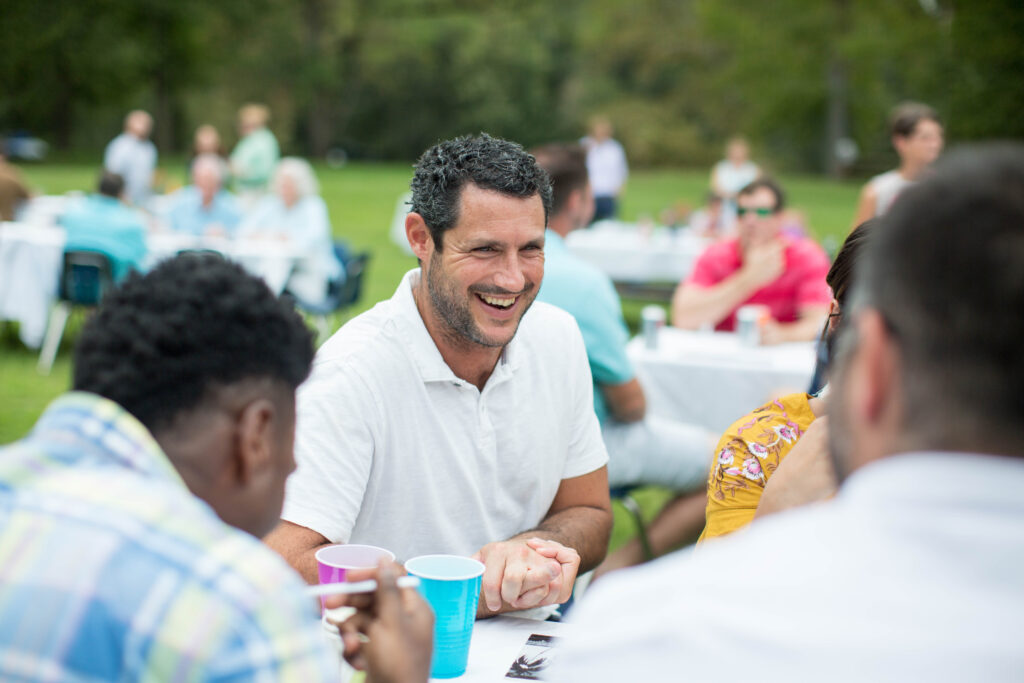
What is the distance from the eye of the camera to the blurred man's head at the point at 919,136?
18.4ft

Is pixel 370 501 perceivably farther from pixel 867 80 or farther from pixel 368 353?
pixel 867 80

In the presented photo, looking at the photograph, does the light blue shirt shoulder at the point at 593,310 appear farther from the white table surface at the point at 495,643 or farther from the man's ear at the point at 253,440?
the man's ear at the point at 253,440

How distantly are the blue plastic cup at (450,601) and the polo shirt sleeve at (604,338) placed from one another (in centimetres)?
185

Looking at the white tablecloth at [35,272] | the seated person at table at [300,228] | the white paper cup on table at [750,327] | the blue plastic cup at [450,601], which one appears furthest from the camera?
the seated person at table at [300,228]

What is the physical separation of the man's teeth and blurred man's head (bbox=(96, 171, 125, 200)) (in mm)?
5832

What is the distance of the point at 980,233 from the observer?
2.53ft

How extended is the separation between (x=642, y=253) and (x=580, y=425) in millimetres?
6567

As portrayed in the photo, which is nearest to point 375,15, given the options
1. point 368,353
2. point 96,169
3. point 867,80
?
point 96,169

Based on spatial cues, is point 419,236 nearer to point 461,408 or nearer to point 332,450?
point 461,408

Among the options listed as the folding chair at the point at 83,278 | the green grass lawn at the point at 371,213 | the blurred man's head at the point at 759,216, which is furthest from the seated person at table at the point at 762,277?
the folding chair at the point at 83,278

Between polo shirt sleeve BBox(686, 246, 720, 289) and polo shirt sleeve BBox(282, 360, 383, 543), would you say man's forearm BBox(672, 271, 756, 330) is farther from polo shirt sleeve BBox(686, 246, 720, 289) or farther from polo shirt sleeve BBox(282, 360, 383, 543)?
polo shirt sleeve BBox(282, 360, 383, 543)

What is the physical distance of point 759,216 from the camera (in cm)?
471

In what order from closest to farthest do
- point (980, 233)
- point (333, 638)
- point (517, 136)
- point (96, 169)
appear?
point (980, 233)
point (333, 638)
point (96, 169)
point (517, 136)

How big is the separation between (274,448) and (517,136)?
116 feet
